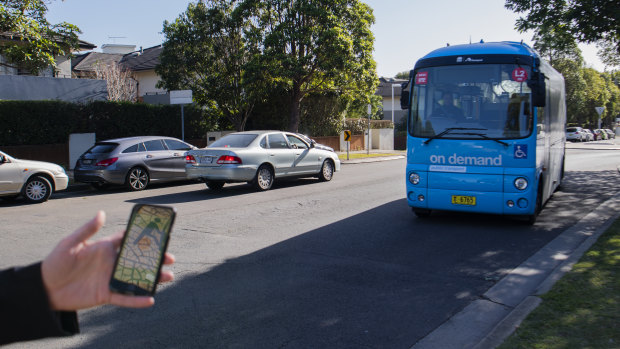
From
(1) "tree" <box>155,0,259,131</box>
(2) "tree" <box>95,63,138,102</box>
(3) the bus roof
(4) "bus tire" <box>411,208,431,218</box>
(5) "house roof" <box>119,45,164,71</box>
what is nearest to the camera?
(3) the bus roof

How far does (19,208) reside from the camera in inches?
454

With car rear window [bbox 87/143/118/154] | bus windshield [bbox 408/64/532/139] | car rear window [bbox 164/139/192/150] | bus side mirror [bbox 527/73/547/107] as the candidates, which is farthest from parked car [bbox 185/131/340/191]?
bus side mirror [bbox 527/73/547/107]

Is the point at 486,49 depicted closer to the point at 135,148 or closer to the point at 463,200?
the point at 463,200

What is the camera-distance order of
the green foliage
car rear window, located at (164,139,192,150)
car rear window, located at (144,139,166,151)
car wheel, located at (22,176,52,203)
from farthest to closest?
the green foliage, car rear window, located at (164,139,192,150), car rear window, located at (144,139,166,151), car wheel, located at (22,176,52,203)

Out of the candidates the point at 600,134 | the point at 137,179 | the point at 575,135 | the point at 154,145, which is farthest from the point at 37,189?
the point at 600,134

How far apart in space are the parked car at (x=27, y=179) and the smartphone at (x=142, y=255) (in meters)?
12.0

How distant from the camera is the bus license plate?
877cm

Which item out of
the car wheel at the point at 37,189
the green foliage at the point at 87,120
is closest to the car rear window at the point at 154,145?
the car wheel at the point at 37,189

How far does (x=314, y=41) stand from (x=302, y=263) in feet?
62.5

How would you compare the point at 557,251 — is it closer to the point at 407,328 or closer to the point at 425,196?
the point at 425,196

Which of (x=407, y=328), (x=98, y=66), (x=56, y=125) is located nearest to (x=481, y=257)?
(x=407, y=328)

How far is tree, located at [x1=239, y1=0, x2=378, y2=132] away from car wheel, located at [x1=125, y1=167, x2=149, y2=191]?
10018 millimetres

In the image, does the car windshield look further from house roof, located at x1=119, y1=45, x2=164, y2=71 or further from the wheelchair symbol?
house roof, located at x1=119, y1=45, x2=164, y2=71

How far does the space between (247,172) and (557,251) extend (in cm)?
825
